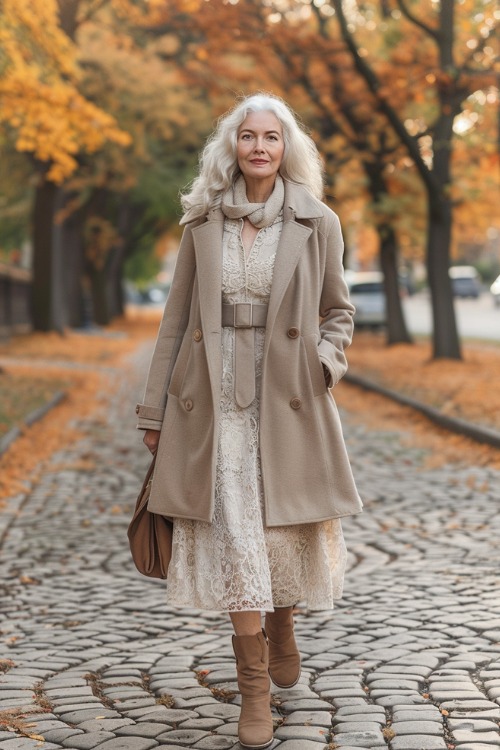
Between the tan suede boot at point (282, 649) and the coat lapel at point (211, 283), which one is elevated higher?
the coat lapel at point (211, 283)

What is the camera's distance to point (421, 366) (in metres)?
20.6

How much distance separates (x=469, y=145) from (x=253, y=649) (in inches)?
749

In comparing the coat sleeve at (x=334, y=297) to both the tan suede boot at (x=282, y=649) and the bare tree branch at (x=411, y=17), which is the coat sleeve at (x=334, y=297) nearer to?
the tan suede boot at (x=282, y=649)

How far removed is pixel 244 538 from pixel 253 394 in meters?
0.47

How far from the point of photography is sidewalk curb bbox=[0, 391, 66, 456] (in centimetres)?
1144

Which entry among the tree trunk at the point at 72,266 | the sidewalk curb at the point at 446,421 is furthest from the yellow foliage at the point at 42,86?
the tree trunk at the point at 72,266

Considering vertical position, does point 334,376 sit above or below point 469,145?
below

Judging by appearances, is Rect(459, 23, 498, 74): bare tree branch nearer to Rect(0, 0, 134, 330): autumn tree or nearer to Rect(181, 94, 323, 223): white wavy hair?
Rect(0, 0, 134, 330): autumn tree

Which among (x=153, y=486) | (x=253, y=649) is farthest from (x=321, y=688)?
(x=153, y=486)

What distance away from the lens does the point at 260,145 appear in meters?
4.33

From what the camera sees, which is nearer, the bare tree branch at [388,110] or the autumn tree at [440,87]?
the autumn tree at [440,87]

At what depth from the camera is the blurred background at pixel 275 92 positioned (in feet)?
61.7

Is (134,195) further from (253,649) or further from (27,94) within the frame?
(253,649)

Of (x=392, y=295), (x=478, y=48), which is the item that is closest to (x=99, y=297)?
(x=392, y=295)
